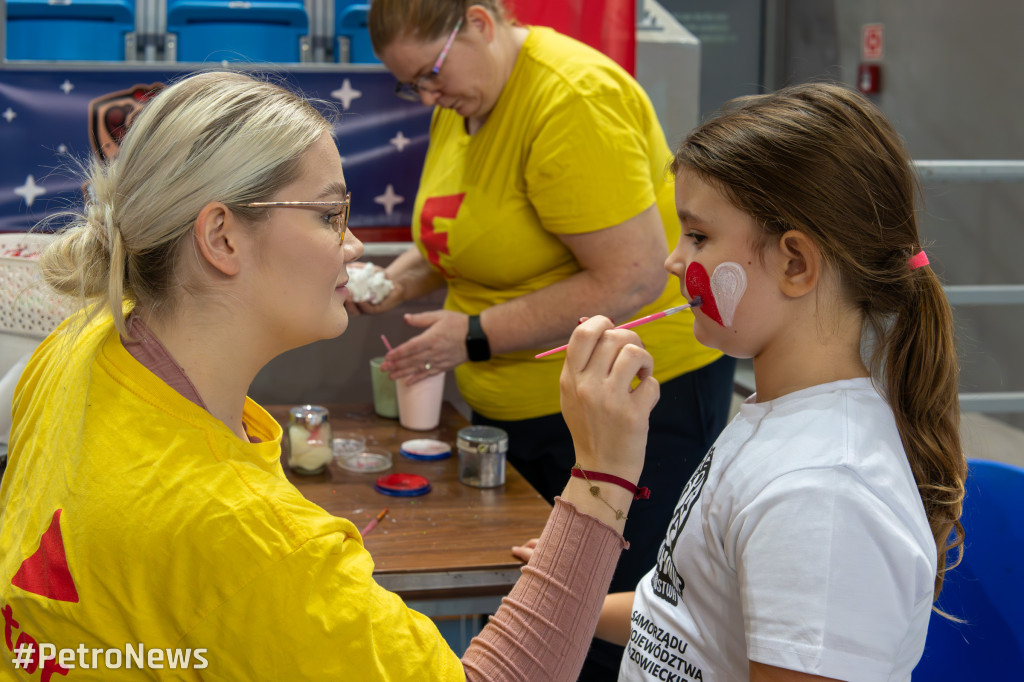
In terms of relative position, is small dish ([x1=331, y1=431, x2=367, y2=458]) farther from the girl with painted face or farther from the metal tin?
the girl with painted face

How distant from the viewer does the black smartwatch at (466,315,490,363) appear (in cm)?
199

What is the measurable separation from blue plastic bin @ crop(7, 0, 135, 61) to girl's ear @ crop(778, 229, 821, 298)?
321cm

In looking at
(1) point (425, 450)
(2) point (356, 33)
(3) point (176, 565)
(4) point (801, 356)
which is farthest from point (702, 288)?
(2) point (356, 33)

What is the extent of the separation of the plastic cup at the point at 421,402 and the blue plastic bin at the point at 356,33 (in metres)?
1.80

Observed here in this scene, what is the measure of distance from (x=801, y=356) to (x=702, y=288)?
146mm

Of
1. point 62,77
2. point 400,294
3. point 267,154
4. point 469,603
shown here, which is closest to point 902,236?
point 267,154

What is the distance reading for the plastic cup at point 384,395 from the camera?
232cm

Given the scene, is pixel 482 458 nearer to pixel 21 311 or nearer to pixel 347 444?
pixel 347 444

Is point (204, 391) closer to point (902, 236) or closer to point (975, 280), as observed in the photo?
point (902, 236)

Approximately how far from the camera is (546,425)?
6.60 feet

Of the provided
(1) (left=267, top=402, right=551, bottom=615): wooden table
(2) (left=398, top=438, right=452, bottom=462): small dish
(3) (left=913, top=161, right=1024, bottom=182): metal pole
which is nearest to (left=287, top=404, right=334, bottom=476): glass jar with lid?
(1) (left=267, top=402, right=551, bottom=615): wooden table

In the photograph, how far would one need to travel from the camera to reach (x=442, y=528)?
5.38ft

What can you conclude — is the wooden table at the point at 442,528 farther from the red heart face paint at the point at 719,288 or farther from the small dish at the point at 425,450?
the red heart face paint at the point at 719,288

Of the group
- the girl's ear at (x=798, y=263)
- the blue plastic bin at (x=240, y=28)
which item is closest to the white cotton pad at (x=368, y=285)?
the girl's ear at (x=798, y=263)
